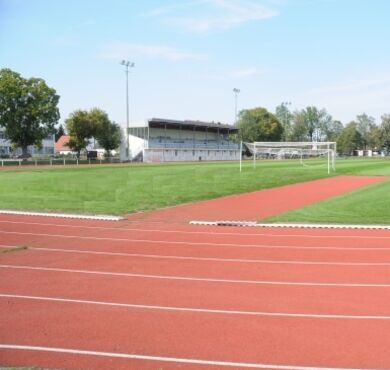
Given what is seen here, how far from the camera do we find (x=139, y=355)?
221 inches

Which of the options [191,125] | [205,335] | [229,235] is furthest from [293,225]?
[191,125]

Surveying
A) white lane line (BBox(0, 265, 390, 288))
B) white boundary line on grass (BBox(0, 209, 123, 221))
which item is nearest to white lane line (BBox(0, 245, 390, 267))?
white lane line (BBox(0, 265, 390, 288))

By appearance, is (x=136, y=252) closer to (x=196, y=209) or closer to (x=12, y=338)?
(x=12, y=338)

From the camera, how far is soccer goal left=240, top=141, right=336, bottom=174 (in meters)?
51.7

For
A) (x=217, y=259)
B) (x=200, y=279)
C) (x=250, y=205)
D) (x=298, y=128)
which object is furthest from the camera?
(x=298, y=128)

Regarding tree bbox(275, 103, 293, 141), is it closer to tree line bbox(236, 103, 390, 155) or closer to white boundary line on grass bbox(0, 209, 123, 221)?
tree line bbox(236, 103, 390, 155)

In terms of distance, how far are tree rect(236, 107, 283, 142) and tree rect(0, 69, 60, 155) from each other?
2375 inches

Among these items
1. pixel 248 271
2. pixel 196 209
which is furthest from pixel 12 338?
pixel 196 209

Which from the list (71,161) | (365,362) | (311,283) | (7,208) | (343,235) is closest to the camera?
(365,362)

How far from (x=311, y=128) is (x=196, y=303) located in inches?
6392

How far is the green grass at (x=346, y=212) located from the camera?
16.6m

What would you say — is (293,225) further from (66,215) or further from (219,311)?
(219,311)

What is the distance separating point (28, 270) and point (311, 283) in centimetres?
496

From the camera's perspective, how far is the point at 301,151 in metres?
69.4
